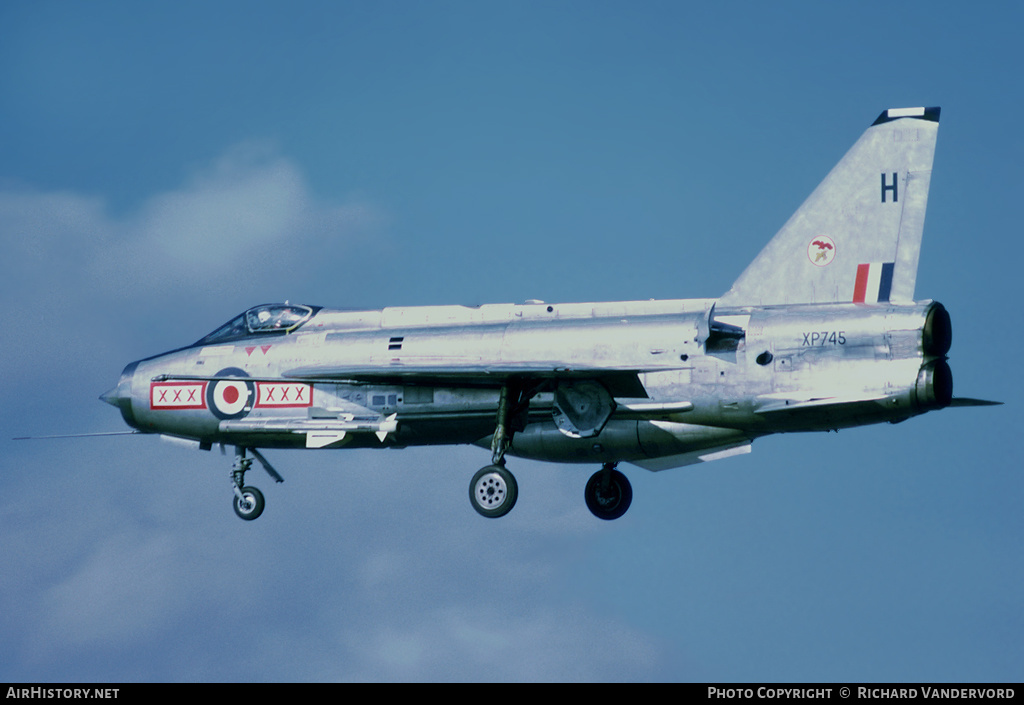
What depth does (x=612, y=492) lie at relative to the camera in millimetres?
32000

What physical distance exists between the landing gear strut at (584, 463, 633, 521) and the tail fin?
490cm

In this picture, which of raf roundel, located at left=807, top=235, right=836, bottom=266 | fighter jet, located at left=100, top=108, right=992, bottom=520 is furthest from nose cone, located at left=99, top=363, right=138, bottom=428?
raf roundel, located at left=807, top=235, right=836, bottom=266

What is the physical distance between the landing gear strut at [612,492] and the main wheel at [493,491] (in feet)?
11.5

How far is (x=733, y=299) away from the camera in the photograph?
95.0 ft

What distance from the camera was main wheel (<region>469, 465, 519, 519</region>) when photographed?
28906 mm

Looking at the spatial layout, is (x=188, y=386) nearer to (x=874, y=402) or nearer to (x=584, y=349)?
(x=584, y=349)

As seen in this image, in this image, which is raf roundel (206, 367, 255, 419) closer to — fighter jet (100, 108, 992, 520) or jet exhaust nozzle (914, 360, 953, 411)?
fighter jet (100, 108, 992, 520)

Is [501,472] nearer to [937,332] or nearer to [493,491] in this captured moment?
[493,491]

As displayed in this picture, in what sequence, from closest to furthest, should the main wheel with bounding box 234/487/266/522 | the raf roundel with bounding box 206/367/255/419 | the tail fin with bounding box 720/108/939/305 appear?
the tail fin with bounding box 720/108/939/305, the raf roundel with bounding box 206/367/255/419, the main wheel with bounding box 234/487/266/522

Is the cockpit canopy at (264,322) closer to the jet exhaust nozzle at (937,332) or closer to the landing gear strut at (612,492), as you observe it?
the landing gear strut at (612,492)

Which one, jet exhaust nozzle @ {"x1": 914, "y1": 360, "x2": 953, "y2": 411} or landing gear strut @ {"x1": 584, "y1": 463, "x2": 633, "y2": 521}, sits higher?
jet exhaust nozzle @ {"x1": 914, "y1": 360, "x2": 953, "y2": 411}

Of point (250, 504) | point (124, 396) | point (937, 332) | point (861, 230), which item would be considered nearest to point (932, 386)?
point (937, 332)

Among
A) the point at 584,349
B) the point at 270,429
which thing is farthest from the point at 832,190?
the point at 270,429

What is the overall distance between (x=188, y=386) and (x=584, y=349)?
8.42 metres
